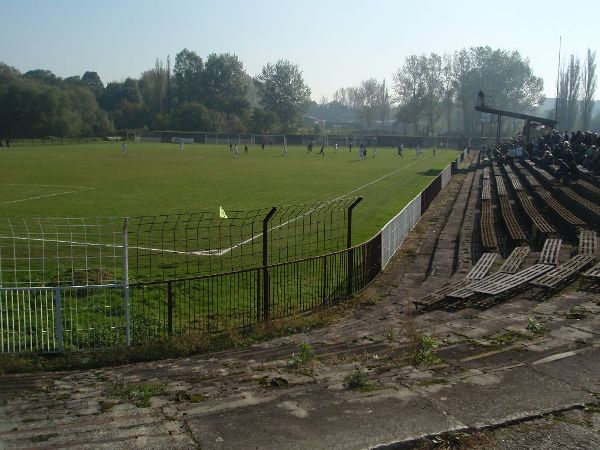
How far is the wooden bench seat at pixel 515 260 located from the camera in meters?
15.3

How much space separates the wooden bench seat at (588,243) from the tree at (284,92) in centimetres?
12433

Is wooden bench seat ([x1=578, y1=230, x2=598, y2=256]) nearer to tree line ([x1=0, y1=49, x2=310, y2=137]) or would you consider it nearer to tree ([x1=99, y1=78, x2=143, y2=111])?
tree line ([x1=0, y1=49, x2=310, y2=137])

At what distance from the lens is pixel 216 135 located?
111750 mm

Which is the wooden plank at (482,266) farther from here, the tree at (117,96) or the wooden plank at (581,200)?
the tree at (117,96)

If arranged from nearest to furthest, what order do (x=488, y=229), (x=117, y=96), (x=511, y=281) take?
(x=511, y=281) < (x=488, y=229) < (x=117, y=96)

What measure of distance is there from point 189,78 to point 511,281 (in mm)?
137698

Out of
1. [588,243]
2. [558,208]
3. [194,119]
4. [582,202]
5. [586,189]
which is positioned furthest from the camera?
[194,119]

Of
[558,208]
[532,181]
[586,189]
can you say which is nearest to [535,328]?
[558,208]

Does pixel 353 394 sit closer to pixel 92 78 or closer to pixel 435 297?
pixel 435 297

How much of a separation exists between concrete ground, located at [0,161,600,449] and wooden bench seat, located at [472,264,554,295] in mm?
1339

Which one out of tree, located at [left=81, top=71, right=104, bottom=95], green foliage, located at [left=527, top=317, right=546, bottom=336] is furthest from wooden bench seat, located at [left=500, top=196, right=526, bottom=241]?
tree, located at [left=81, top=71, right=104, bottom=95]

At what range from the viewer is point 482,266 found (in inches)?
626

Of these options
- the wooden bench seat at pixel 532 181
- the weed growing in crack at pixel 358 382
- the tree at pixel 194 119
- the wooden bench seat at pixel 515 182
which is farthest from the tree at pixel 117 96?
the weed growing in crack at pixel 358 382

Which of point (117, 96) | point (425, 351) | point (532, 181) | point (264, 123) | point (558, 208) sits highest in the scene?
point (117, 96)
